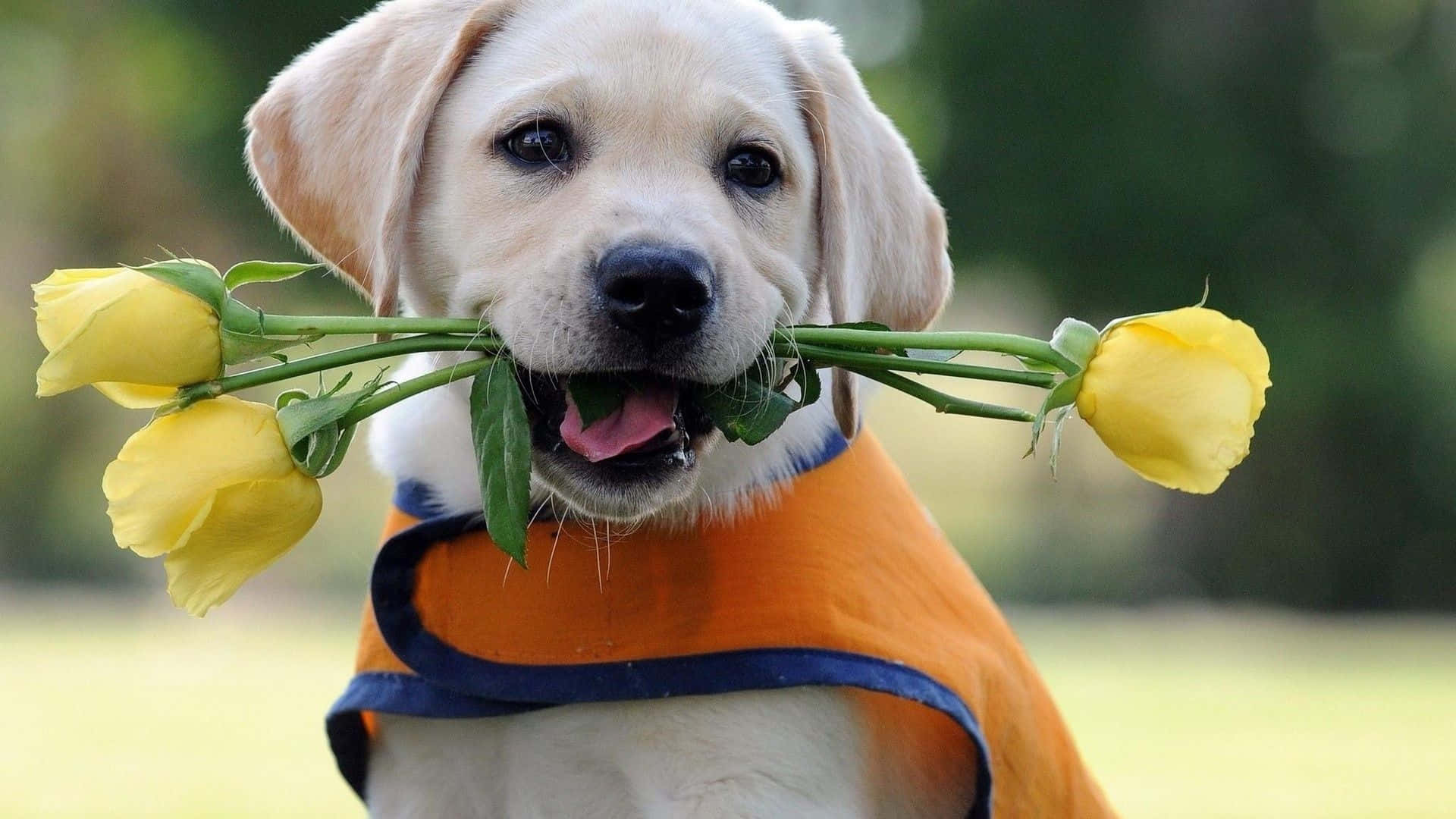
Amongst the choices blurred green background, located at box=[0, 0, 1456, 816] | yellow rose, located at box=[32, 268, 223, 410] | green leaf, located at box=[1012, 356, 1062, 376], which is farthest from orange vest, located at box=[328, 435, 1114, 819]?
blurred green background, located at box=[0, 0, 1456, 816]

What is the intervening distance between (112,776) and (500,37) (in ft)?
15.2

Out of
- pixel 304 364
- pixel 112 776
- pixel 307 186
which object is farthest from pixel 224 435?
pixel 112 776

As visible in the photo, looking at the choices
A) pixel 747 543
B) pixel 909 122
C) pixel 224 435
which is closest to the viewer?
pixel 224 435

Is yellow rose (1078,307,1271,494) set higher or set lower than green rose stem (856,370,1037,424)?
higher

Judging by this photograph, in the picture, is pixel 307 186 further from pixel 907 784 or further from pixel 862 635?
pixel 907 784

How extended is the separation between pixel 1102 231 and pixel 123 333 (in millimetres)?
15865

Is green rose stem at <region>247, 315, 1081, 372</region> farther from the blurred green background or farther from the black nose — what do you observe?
the blurred green background

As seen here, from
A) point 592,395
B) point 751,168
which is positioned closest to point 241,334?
point 592,395

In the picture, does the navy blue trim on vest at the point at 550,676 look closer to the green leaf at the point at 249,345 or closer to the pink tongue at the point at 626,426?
the pink tongue at the point at 626,426

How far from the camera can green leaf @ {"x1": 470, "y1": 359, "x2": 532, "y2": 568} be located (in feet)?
8.27

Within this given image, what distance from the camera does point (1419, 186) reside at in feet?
54.2

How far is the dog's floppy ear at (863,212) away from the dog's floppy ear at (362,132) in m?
0.77

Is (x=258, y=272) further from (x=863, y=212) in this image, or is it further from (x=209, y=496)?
(x=863, y=212)

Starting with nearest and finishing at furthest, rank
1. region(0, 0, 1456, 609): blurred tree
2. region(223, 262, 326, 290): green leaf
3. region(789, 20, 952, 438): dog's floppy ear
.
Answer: region(223, 262, 326, 290): green leaf → region(789, 20, 952, 438): dog's floppy ear → region(0, 0, 1456, 609): blurred tree
